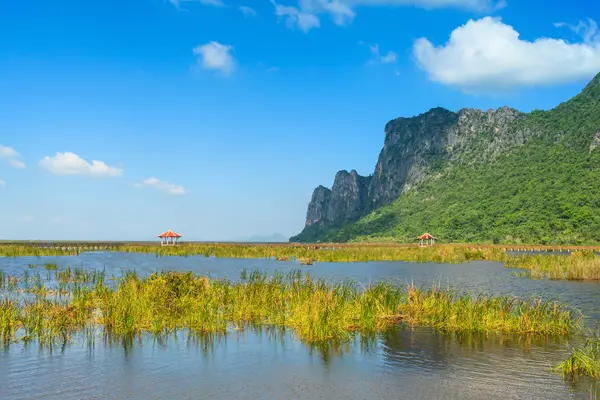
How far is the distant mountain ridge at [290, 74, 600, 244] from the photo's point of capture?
10575 centimetres

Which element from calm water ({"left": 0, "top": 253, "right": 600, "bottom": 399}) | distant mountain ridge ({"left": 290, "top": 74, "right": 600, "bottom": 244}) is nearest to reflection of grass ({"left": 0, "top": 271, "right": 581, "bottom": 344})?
Result: calm water ({"left": 0, "top": 253, "right": 600, "bottom": 399})

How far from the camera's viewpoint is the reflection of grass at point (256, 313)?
51.6 feet

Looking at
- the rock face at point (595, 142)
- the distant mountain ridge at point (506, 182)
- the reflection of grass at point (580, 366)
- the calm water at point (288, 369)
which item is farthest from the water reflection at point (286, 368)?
the rock face at point (595, 142)

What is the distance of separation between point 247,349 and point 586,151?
138 metres

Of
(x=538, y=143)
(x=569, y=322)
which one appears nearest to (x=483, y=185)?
(x=538, y=143)

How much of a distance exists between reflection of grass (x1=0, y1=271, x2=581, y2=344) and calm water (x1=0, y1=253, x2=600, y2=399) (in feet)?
2.91

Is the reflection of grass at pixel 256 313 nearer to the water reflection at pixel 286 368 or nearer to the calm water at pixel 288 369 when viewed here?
the water reflection at pixel 286 368

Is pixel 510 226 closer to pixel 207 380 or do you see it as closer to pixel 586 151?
pixel 586 151

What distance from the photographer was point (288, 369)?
12.3 m

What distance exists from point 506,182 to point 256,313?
139562 mm

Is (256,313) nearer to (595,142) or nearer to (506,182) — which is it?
(595,142)

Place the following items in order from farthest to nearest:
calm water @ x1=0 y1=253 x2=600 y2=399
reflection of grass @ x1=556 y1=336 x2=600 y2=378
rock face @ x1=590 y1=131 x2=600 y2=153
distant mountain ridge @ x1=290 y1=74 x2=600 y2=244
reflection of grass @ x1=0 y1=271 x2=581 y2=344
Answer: rock face @ x1=590 y1=131 x2=600 y2=153, distant mountain ridge @ x1=290 y1=74 x2=600 y2=244, reflection of grass @ x1=0 y1=271 x2=581 y2=344, reflection of grass @ x1=556 y1=336 x2=600 y2=378, calm water @ x1=0 y1=253 x2=600 y2=399

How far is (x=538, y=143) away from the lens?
A: 157250mm

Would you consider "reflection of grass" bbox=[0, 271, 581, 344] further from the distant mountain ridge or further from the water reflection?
the distant mountain ridge
